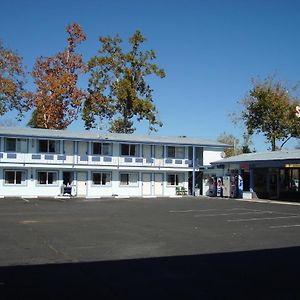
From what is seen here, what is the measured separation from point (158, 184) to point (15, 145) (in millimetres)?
13707

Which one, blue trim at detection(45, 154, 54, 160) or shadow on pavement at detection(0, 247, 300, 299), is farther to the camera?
blue trim at detection(45, 154, 54, 160)

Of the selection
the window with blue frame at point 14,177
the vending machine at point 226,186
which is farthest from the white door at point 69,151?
the vending machine at point 226,186

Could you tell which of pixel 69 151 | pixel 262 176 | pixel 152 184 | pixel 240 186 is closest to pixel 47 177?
pixel 69 151

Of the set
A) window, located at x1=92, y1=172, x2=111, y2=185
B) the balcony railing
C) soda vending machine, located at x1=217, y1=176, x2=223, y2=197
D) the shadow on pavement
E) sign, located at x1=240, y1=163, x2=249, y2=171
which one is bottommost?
the shadow on pavement

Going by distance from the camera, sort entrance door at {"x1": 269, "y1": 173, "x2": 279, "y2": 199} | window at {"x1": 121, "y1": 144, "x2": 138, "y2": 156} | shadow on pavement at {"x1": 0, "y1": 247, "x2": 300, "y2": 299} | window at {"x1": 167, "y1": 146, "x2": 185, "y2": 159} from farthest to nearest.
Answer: window at {"x1": 167, "y1": 146, "x2": 185, "y2": 159} < window at {"x1": 121, "y1": 144, "x2": 138, "y2": 156} < entrance door at {"x1": 269, "y1": 173, "x2": 279, "y2": 199} < shadow on pavement at {"x1": 0, "y1": 247, "x2": 300, "y2": 299}

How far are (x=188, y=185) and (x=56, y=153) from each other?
546 inches

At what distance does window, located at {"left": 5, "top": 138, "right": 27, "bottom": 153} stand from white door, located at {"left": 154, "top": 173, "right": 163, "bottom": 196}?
41.0 ft

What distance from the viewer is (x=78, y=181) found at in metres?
41.2

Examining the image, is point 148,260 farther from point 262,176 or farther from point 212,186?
point 212,186

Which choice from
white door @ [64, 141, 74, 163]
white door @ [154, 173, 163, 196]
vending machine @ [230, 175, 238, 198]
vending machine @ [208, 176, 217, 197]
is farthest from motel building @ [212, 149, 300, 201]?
white door @ [64, 141, 74, 163]

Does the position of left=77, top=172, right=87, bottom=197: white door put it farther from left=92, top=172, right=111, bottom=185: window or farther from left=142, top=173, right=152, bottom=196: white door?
left=142, top=173, right=152, bottom=196: white door

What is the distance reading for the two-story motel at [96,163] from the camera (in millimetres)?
Result: 39125

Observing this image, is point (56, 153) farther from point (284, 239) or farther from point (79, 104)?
point (284, 239)

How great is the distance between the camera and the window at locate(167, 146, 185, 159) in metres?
45.3
